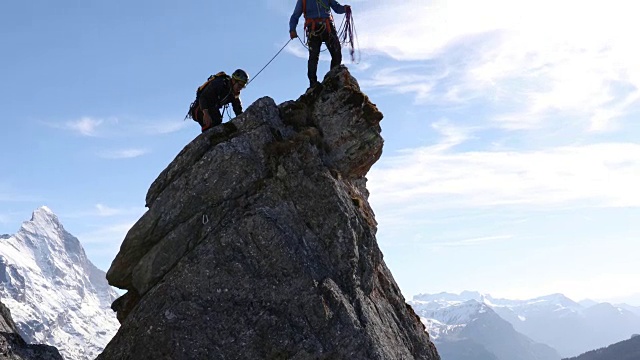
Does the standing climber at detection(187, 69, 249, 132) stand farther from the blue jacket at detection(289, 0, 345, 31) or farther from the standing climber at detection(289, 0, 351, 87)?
the blue jacket at detection(289, 0, 345, 31)

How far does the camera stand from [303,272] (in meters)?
19.4

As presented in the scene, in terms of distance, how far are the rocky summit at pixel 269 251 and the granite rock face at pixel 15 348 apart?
266 centimetres

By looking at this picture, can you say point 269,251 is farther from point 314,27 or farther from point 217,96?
point 314,27

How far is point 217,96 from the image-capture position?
83.0 ft

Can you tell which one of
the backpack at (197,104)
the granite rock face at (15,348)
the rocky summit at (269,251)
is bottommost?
the granite rock face at (15,348)

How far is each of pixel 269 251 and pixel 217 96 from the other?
8640mm

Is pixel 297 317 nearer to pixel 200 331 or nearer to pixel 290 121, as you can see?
pixel 200 331

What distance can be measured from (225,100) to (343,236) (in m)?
8.53

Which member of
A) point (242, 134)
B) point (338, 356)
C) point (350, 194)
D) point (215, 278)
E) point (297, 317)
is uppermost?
point (242, 134)

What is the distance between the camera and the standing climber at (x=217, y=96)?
24.9m

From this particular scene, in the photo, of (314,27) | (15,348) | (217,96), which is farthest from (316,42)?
(15,348)

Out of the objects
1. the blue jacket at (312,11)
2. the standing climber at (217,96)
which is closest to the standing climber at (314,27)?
the blue jacket at (312,11)

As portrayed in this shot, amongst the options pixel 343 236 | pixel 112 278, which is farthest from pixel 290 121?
pixel 112 278

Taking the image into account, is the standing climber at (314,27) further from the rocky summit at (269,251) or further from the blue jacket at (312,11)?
the rocky summit at (269,251)
